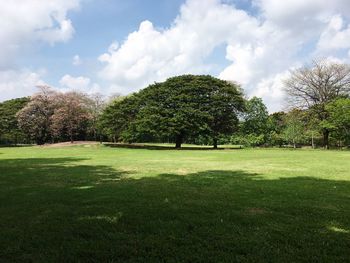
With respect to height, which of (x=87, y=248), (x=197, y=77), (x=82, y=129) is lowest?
(x=87, y=248)

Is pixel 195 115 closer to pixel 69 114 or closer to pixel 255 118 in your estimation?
pixel 255 118

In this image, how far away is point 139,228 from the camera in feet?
21.4

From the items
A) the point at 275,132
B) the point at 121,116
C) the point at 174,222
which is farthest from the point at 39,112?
the point at 174,222

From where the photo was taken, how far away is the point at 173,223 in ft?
22.4

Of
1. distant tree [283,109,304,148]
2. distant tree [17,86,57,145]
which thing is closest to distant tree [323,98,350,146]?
distant tree [283,109,304,148]

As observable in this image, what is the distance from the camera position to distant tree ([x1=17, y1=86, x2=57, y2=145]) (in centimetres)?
6538

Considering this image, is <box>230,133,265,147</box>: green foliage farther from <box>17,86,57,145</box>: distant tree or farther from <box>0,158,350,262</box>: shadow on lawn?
<box>0,158,350,262</box>: shadow on lawn

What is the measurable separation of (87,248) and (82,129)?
6580 cm

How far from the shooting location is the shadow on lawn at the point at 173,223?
17.3ft

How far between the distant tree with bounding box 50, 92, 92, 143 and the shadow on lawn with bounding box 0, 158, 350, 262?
52.5m

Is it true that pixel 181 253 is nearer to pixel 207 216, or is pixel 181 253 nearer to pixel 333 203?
pixel 207 216

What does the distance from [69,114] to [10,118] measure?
1739 centimetres

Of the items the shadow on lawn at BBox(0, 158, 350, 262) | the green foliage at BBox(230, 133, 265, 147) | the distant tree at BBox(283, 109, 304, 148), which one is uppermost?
the distant tree at BBox(283, 109, 304, 148)

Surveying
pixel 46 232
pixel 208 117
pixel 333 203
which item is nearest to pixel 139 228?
pixel 46 232
